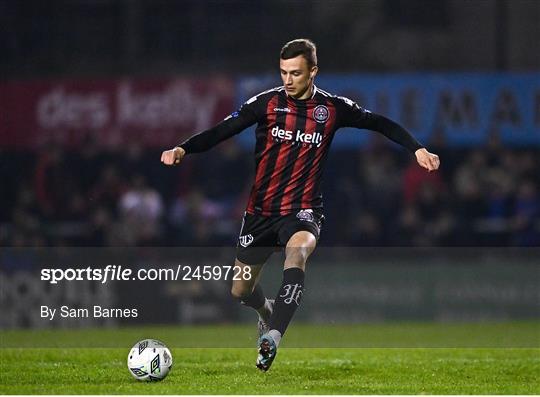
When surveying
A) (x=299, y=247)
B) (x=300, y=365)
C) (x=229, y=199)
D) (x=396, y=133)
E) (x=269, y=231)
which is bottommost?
(x=229, y=199)

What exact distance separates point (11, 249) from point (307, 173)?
7.14m

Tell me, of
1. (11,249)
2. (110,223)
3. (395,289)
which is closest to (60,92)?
(110,223)

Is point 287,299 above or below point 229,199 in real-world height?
above

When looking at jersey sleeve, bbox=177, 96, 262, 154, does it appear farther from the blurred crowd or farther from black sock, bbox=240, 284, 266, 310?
the blurred crowd

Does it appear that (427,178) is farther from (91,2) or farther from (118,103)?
(91,2)

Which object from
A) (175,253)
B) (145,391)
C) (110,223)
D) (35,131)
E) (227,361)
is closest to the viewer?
(145,391)

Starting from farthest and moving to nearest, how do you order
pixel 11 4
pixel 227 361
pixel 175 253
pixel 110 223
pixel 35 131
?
1. pixel 11 4
2. pixel 35 131
3. pixel 110 223
4. pixel 175 253
5. pixel 227 361

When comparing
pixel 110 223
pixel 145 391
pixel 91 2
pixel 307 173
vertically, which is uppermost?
pixel 307 173

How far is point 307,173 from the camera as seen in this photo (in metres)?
9.33

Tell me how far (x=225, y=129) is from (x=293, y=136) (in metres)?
0.49

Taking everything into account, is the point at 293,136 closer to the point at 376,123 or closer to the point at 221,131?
the point at 221,131

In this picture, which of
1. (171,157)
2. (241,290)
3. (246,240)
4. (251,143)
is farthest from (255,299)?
(251,143)

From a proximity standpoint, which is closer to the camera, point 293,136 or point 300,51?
point 300,51

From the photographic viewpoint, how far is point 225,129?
9211 mm
